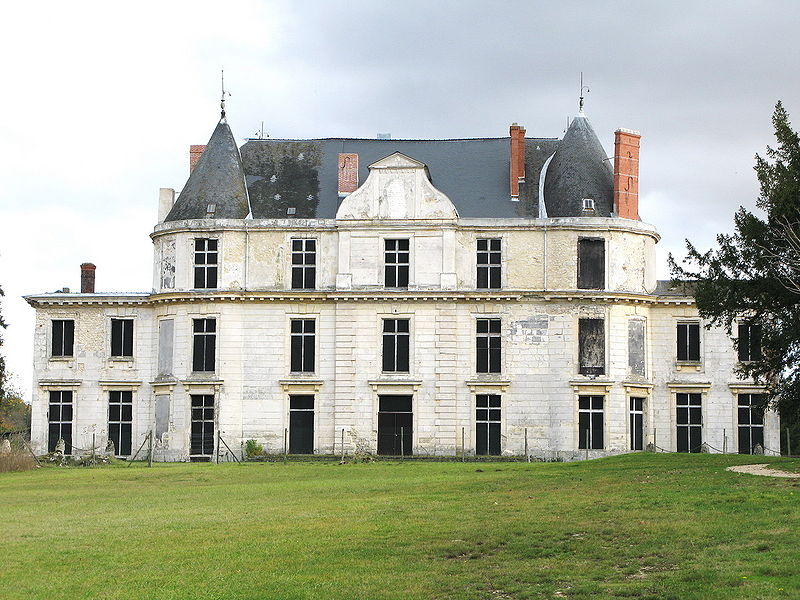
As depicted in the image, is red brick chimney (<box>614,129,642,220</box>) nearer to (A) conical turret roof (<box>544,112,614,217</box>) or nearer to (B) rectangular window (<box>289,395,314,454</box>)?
(A) conical turret roof (<box>544,112,614,217</box>)

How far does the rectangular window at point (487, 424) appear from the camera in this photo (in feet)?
165

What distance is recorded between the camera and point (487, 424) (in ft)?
165

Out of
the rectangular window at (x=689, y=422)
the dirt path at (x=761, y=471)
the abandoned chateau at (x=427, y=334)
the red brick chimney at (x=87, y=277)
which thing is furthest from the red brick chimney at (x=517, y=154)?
the dirt path at (x=761, y=471)

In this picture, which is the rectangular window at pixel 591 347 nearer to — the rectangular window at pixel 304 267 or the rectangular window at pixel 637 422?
the rectangular window at pixel 637 422

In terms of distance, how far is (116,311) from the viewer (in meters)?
53.2

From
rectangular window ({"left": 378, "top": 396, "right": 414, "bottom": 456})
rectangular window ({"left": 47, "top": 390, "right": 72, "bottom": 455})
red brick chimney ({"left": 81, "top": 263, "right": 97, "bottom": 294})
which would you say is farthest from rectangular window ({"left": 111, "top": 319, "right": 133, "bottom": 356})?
rectangular window ({"left": 378, "top": 396, "right": 414, "bottom": 456})

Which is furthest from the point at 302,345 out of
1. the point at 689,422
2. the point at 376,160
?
the point at 689,422

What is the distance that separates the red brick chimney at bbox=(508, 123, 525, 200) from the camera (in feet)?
173

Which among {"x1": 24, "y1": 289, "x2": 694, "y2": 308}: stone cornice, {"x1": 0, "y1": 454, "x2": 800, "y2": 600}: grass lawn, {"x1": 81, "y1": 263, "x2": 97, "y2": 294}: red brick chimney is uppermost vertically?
{"x1": 81, "y1": 263, "x2": 97, "y2": 294}: red brick chimney

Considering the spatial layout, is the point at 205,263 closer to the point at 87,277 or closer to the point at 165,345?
the point at 165,345

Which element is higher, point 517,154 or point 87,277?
point 517,154

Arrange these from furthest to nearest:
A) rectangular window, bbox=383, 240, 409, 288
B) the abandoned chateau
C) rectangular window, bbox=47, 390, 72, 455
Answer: rectangular window, bbox=47, 390, 72, 455, rectangular window, bbox=383, 240, 409, 288, the abandoned chateau

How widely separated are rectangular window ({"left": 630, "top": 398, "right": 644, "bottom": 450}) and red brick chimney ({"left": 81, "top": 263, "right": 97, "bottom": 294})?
23.0 m

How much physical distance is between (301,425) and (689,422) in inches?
597
